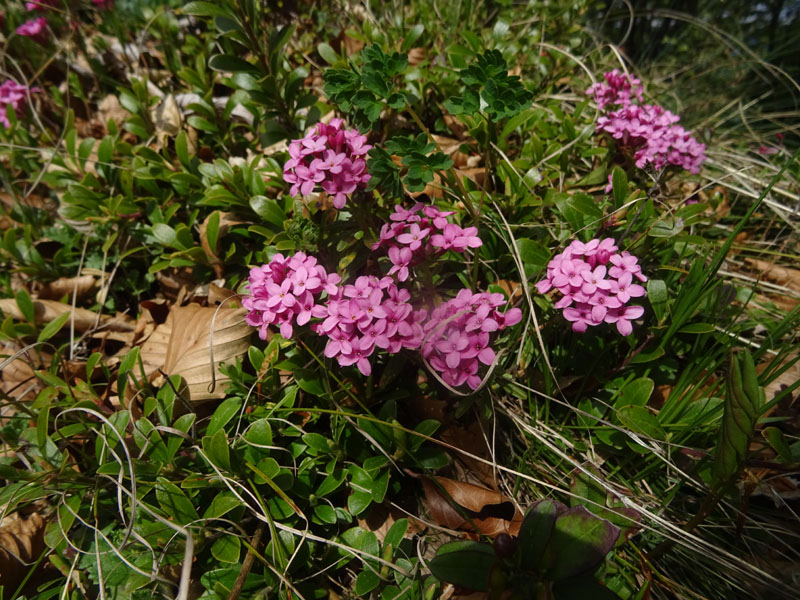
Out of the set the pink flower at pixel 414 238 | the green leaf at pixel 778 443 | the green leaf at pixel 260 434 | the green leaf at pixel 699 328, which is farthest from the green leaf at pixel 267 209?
the green leaf at pixel 778 443

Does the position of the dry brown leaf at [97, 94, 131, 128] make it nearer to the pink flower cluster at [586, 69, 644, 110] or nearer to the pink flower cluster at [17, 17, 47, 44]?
the pink flower cluster at [17, 17, 47, 44]

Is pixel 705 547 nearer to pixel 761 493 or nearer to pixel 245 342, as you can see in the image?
pixel 761 493

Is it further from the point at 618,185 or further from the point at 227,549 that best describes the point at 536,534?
the point at 618,185

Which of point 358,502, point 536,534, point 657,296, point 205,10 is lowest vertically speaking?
point 358,502

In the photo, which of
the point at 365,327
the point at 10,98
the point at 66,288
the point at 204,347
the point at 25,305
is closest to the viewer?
the point at 365,327

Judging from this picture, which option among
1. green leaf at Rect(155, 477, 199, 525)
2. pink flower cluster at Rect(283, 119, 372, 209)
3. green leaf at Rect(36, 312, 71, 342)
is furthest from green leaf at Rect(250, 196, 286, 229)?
green leaf at Rect(155, 477, 199, 525)

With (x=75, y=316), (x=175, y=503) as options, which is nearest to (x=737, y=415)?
(x=175, y=503)

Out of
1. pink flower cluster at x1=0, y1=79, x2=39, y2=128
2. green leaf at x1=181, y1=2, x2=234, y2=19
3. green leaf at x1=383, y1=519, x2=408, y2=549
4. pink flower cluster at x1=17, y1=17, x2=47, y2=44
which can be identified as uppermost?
green leaf at x1=181, y1=2, x2=234, y2=19
